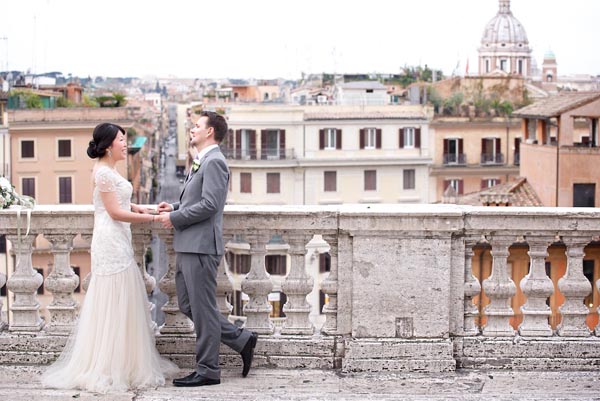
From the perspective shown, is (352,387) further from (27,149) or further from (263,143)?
(263,143)

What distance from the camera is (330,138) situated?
59125 mm

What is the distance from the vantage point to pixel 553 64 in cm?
17400

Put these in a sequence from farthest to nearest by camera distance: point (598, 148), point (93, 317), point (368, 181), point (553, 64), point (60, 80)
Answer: point (553, 64) → point (60, 80) → point (368, 181) → point (598, 148) → point (93, 317)

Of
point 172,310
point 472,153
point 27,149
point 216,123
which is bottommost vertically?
point 472,153

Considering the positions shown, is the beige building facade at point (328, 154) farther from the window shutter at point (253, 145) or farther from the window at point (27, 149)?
the window at point (27, 149)

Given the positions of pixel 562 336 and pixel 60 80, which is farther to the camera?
pixel 60 80

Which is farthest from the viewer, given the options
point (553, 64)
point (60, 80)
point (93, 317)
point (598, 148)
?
point (553, 64)

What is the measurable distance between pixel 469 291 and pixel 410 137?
54.2m

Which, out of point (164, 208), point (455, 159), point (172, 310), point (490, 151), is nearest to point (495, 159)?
point (490, 151)

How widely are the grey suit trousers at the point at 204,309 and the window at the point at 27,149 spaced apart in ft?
154

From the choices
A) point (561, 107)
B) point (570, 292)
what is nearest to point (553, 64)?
point (561, 107)

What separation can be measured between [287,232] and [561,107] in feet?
96.4

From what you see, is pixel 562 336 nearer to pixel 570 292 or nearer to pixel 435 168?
pixel 570 292

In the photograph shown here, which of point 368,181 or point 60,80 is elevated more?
point 60,80
